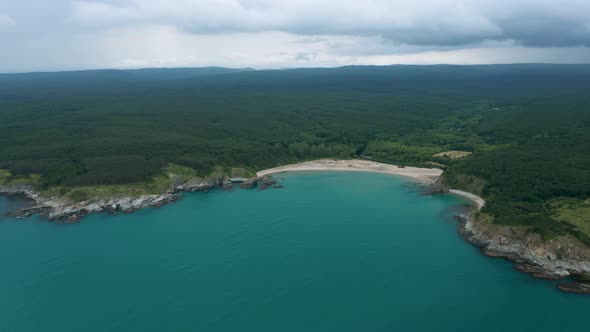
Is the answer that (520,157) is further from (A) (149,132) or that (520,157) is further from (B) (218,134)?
(A) (149,132)

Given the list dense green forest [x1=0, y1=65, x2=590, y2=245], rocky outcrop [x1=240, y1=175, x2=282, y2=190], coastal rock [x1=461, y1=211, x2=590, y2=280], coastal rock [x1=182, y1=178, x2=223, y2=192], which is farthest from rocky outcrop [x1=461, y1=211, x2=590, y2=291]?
coastal rock [x1=182, y1=178, x2=223, y2=192]

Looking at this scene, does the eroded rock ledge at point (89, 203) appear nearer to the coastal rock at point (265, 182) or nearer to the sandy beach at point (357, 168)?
the coastal rock at point (265, 182)

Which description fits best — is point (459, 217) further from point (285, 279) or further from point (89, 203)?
point (89, 203)

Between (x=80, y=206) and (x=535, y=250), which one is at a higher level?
(x=535, y=250)

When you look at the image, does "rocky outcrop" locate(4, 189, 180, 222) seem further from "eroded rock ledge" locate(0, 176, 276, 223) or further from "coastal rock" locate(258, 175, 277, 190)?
"coastal rock" locate(258, 175, 277, 190)

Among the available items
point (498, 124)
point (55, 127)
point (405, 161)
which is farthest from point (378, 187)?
point (55, 127)

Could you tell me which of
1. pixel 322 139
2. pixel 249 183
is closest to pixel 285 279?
pixel 249 183
